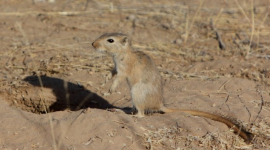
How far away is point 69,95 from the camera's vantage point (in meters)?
6.68

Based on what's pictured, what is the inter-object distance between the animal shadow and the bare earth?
0.02 metres

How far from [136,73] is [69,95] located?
154 cm

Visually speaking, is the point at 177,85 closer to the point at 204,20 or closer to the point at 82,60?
the point at 82,60

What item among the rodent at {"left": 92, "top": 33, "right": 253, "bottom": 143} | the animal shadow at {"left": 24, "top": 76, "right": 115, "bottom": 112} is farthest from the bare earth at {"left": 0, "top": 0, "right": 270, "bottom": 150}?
the rodent at {"left": 92, "top": 33, "right": 253, "bottom": 143}

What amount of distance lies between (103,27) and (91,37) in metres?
0.71

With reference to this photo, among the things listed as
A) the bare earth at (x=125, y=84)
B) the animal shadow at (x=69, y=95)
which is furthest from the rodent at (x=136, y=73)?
the animal shadow at (x=69, y=95)

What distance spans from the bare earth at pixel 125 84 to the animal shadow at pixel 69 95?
2cm

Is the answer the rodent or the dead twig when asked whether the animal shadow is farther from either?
the dead twig

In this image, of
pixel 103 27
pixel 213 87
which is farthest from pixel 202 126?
pixel 103 27

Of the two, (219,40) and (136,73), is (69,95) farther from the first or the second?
(219,40)

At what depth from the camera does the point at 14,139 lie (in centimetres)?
439

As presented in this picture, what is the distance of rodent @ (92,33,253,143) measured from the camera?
18.2 feet

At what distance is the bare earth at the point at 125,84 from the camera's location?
4535 mm

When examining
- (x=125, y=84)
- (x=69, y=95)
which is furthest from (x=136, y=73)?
(x=69, y=95)
